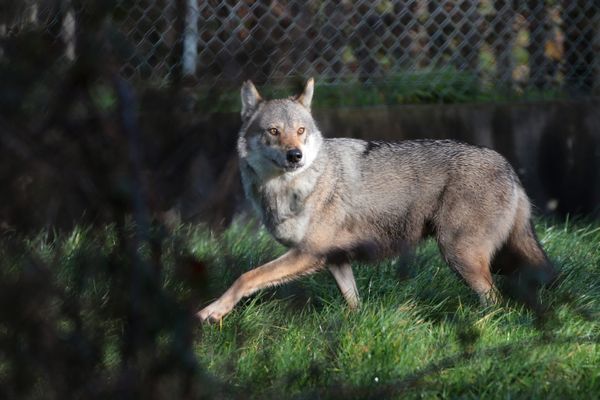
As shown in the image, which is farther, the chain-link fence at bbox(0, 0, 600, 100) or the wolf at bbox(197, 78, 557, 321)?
the chain-link fence at bbox(0, 0, 600, 100)

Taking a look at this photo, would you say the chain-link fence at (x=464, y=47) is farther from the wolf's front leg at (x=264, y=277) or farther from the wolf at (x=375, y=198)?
the wolf's front leg at (x=264, y=277)

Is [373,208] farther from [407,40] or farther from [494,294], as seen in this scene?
[407,40]

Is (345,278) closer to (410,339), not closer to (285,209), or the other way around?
(285,209)

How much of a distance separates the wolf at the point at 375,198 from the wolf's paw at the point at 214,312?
569 mm

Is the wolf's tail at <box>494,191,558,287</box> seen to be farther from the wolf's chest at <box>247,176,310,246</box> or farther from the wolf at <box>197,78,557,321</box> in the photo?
the wolf's chest at <box>247,176,310,246</box>

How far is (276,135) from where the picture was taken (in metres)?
5.06

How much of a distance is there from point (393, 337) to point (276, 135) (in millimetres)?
1528

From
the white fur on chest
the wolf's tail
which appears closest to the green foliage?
the white fur on chest

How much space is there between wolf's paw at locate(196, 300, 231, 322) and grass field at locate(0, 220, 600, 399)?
4cm

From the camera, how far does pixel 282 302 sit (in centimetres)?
451

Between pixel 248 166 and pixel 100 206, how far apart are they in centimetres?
328

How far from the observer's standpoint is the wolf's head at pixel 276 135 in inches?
195

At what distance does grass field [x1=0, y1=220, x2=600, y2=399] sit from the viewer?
317 centimetres

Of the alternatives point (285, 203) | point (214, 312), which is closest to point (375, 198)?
point (285, 203)
